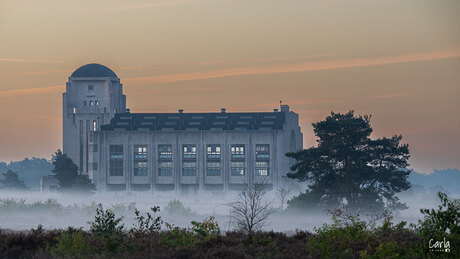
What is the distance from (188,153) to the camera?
183 m

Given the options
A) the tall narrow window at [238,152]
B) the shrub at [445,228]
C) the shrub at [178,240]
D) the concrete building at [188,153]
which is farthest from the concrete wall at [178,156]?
the shrub at [445,228]

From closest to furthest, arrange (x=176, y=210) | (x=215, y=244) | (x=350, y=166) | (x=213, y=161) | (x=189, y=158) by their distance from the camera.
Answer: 1. (x=215, y=244)
2. (x=350, y=166)
3. (x=176, y=210)
4. (x=189, y=158)
5. (x=213, y=161)

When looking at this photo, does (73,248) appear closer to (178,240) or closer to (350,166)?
(178,240)

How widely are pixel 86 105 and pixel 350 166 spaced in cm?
11398

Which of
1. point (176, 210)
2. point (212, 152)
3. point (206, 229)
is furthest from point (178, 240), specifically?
point (212, 152)

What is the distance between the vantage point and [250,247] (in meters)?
30.4

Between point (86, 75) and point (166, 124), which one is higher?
point (86, 75)

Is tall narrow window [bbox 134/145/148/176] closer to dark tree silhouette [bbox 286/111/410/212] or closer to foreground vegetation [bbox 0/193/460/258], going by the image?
dark tree silhouette [bbox 286/111/410/212]

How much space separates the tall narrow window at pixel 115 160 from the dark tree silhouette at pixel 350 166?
310ft

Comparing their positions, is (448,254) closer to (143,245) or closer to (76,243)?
(143,245)

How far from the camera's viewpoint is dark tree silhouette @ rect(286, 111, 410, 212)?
287 ft

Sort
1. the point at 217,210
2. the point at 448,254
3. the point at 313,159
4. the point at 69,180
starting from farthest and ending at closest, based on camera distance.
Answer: the point at 217,210
the point at 69,180
the point at 313,159
the point at 448,254

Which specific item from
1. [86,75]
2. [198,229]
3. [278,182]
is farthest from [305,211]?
[86,75]

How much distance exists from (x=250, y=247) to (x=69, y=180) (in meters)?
125
